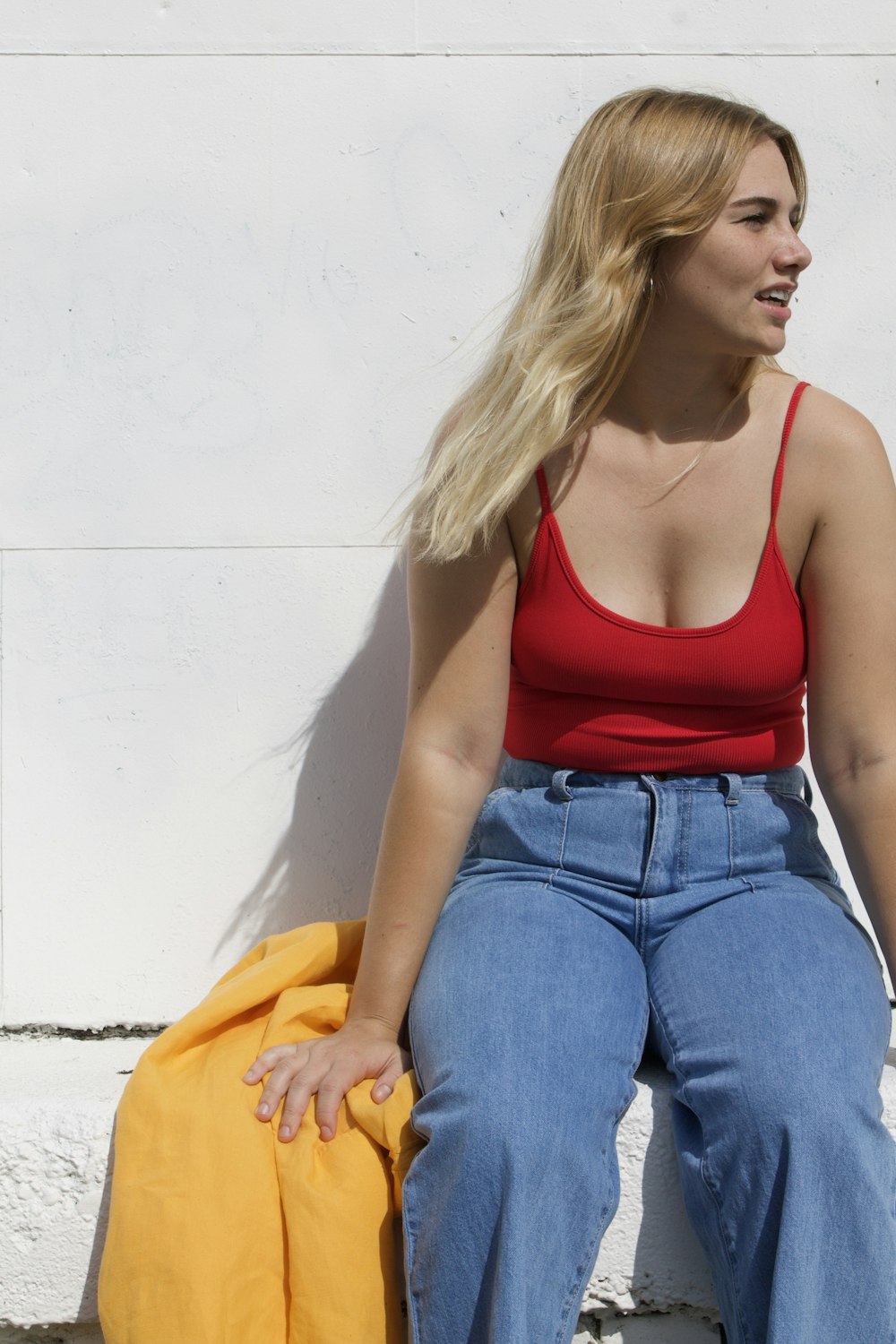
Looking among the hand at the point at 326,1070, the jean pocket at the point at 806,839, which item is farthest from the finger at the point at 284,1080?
the jean pocket at the point at 806,839

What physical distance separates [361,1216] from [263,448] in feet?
4.25

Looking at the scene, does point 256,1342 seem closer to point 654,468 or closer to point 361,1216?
point 361,1216

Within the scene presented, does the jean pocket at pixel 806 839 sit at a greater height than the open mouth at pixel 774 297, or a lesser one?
lesser

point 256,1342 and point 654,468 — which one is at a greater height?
point 654,468

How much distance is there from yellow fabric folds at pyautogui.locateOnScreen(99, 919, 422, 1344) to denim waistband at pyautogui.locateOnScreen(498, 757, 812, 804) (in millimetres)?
479

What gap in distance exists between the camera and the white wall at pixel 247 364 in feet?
7.11

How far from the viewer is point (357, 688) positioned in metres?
2.30

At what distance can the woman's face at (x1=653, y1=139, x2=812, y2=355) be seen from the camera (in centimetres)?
176

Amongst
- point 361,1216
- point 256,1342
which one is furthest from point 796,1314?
point 256,1342

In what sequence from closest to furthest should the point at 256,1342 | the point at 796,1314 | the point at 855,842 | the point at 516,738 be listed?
1. the point at 796,1314
2. the point at 256,1342
3. the point at 855,842
4. the point at 516,738

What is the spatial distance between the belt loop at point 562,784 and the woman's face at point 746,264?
0.67 m

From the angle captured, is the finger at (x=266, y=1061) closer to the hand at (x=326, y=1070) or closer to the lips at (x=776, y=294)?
the hand at (x=326, y=1070)

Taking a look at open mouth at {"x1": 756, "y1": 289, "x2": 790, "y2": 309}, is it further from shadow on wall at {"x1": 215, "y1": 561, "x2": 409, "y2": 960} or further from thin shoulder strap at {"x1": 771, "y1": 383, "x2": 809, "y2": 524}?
shadow on wall at {"x1": 215, "y1": 561, "x2": 409, "y2": 960}

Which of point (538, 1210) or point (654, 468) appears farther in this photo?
point (654, 468)
